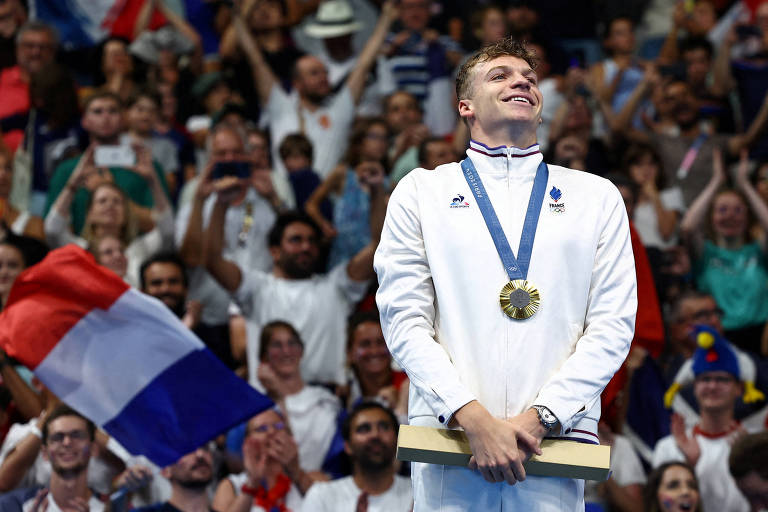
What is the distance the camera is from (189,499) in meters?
6.75

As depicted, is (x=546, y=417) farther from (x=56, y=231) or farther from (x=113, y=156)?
(x=113, y=156)

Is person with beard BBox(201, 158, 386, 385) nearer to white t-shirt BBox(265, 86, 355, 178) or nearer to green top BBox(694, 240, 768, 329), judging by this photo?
white t-shirt BBox(265, 86, 355, 178)

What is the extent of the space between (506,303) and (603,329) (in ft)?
1.02

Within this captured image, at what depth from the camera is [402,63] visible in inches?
428

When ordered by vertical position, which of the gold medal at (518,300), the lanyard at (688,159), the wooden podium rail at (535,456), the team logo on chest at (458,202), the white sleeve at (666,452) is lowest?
the white sleeve at (666,452)

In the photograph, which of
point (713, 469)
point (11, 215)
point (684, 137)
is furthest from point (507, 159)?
point (684, 137)

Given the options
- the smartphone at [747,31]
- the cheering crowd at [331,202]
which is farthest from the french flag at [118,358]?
the smartphone at [747,31]

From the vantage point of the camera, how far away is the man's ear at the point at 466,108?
3.94 metres

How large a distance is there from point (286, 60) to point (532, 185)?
7602 mm

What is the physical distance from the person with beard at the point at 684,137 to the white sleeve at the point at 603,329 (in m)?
6.46

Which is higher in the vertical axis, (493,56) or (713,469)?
(493,56)

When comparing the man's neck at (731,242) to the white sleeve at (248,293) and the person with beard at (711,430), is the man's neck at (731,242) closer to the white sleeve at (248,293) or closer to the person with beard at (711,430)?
the person with beard at (711,430)

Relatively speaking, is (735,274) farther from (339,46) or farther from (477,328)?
(477,328)

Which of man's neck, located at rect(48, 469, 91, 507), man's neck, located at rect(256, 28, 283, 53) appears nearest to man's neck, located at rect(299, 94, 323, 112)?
man's neck, located at rect(256, 28, 283, 53)
